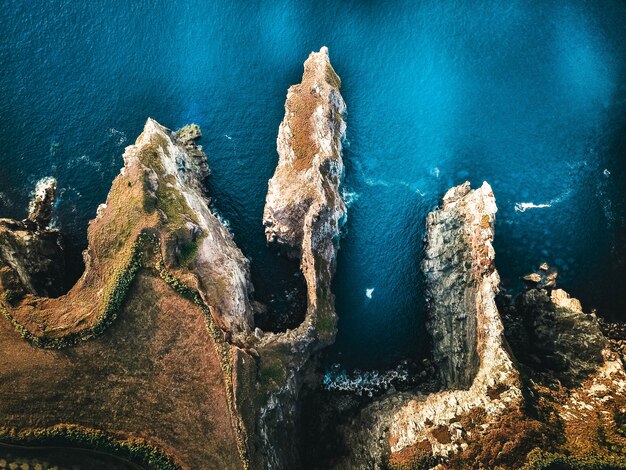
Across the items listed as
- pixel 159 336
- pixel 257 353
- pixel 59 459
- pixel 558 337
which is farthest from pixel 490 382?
pixel 59 459

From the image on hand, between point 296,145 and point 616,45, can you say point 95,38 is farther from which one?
point 616,45

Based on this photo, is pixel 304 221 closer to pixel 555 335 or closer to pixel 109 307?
pixel 109 307

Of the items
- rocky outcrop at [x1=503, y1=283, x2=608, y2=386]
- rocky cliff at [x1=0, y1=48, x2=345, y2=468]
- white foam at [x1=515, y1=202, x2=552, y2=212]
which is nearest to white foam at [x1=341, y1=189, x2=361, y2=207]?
rocky cliff at [x1=0, y1=48, x2=345, y2=468]

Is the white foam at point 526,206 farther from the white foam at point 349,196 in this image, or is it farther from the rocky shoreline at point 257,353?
the white foam at point 349,196

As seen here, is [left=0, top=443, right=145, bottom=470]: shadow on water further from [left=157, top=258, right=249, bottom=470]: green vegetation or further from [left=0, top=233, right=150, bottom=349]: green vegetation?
[left=157, top=258, right=249, bottom=470]: green vegetation

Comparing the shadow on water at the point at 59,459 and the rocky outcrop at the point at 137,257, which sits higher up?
the rocky outcrop at the point at 137,257

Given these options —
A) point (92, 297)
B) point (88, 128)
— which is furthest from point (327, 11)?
point (92, 297)

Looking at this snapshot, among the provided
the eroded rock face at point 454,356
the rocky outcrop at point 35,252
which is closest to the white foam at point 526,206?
the eroded rock face at point 454,356
